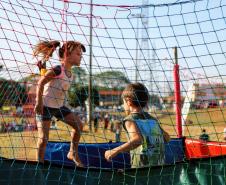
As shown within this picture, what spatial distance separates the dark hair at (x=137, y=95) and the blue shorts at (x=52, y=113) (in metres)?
1.01

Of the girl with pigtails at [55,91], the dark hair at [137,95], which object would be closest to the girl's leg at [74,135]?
the girl with pigtails at [55,91]

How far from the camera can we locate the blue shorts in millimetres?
3580

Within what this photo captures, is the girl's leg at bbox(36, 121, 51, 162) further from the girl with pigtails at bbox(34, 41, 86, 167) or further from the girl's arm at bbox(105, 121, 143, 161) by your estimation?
the girl's arm at bbox(105, 121, 143, 161)

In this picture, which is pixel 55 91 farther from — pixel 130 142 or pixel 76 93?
pixel 130 142

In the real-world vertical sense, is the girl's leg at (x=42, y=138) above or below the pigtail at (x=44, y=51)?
→ below

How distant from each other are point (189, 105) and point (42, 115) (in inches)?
120

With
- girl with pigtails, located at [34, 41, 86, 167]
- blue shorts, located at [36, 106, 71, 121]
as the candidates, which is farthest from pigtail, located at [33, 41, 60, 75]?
blue shorts, located at [36, 106, 71, 121]

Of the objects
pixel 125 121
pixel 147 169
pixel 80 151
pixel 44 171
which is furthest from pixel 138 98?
pixel 80 151

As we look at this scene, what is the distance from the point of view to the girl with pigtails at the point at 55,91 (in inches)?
134

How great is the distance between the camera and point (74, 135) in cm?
392

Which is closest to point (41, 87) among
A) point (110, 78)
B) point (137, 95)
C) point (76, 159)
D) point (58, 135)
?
point (58, 135)

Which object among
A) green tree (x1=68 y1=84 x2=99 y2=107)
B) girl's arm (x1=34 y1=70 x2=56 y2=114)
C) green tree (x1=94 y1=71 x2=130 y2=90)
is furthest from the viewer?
green tree (x1=94 y1=71 x2=130 y2=90)

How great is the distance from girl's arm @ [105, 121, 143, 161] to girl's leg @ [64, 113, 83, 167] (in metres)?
1.20

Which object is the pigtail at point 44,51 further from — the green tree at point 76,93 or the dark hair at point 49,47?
the green tree at point 76,93
